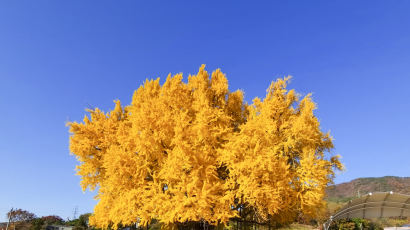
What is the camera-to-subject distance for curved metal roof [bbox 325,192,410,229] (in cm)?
1773

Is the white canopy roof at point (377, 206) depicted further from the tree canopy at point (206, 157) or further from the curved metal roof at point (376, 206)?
the tree canopy at point (206, 157)

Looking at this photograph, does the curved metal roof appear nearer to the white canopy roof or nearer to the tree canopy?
the white canopy roof

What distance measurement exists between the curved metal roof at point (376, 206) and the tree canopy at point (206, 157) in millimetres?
4544

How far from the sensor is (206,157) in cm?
1352

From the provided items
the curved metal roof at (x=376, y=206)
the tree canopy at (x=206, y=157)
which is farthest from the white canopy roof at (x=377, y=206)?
the tree canopy at (x=206, y=157)

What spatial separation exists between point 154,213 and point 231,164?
14.2 feet

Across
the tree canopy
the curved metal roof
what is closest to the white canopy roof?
the curved metal roof

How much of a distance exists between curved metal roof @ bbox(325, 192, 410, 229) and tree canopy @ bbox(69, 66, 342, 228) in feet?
14.9

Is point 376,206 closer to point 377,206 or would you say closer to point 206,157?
point 377,206

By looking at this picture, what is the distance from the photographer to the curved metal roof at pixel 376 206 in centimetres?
1773

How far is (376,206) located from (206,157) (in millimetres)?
13205

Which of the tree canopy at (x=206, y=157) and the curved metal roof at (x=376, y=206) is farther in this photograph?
the curved metal roof at (x=376, y=206)

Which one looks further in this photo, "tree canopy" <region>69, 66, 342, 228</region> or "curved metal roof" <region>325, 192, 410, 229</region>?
"curved metal roof" <region>325, 192, 410, 229</region>

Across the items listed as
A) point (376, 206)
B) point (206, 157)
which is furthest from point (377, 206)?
point (206, 157)
